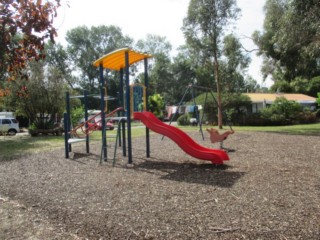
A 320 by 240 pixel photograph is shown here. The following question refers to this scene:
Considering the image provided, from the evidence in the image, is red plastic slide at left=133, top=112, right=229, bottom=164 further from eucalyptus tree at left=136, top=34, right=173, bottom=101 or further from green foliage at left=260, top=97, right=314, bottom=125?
eucalyptus tree at left=136, top=34, right=173, bottom=101

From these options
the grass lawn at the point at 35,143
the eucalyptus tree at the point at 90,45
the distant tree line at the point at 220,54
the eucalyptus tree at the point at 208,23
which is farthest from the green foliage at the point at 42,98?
the eucalyptus tree at the point at 90,45

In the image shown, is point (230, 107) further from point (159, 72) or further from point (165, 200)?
point (159, 72)

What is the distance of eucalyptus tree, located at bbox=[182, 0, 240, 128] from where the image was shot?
2234 centimetres

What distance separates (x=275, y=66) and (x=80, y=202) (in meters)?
23.7

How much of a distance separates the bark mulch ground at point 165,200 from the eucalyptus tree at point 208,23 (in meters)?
14.8

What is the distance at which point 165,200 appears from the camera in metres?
5.12

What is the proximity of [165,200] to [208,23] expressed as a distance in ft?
64.1

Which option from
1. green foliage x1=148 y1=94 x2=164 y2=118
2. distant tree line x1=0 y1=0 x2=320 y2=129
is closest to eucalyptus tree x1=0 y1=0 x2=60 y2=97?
distant tree line x1=0 y1=0 x2=320 y2=129

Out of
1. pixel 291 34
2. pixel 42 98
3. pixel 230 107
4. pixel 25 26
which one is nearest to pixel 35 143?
pixel 42 98

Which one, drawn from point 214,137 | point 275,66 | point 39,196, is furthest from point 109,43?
point 39,196

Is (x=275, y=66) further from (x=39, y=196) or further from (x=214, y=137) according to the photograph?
(x=39, y=196)

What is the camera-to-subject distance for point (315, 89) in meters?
46.5

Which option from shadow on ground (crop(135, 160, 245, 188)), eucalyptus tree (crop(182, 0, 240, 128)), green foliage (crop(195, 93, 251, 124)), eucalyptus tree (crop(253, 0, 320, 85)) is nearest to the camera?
shadow on ground (crop(135, 160, 245, 188))

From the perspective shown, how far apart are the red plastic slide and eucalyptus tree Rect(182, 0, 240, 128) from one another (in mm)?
13797
